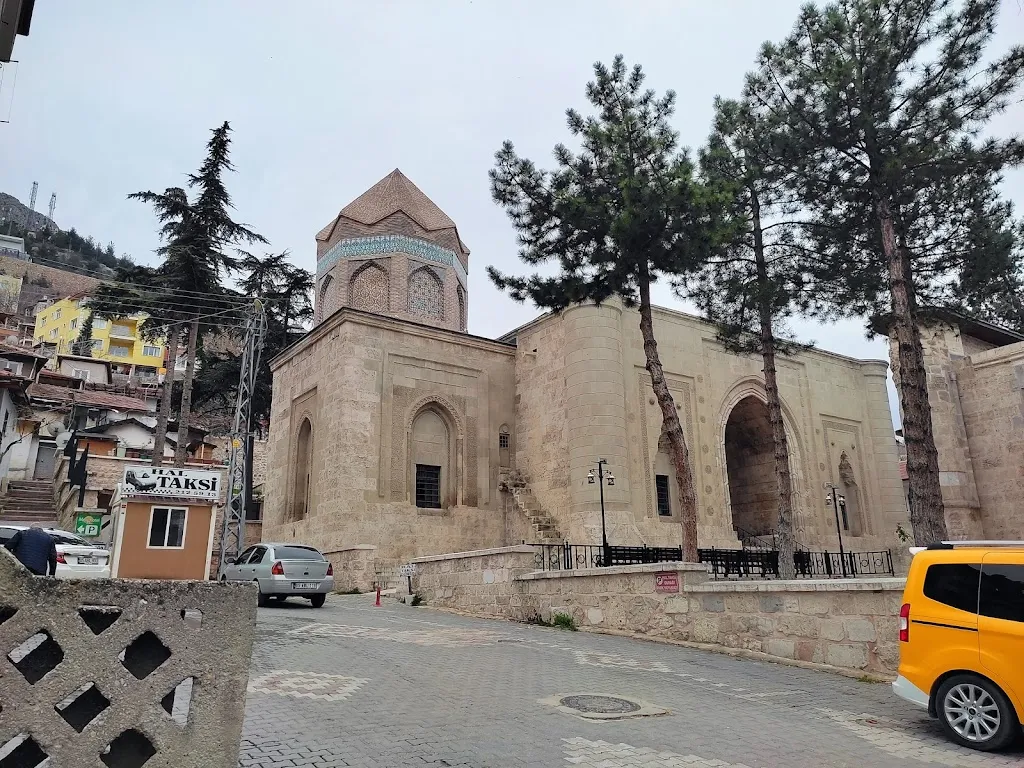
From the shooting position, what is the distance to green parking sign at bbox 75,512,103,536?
27.2 m

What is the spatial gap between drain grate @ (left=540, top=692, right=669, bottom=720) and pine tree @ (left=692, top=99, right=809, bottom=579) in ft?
30.2

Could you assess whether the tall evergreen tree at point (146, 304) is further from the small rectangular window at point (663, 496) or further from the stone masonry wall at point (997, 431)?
the stone masonry wall at point (997, 431)

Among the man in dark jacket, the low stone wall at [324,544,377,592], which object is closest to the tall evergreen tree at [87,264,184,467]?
the low stone wall at [324,544,377,592]

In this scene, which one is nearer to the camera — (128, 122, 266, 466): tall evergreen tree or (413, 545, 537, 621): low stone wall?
(413, 545, 537, 621): low stone wall

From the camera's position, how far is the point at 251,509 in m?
32.2

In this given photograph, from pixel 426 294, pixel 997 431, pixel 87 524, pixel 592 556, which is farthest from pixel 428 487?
→ pixel 997 431

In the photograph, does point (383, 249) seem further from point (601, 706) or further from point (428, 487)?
point (601, 706)

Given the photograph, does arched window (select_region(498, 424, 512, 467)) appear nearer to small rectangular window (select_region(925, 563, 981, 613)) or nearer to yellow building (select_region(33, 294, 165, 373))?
small rectangular window (select_region(925, 563, 981, 613))

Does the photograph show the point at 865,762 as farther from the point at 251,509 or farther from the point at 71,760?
the point at 251,509

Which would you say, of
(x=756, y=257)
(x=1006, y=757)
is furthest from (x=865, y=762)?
(x=756, y=257)

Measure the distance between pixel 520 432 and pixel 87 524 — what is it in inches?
Answer: 654

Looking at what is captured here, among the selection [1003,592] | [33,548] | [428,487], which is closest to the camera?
[1003,592]

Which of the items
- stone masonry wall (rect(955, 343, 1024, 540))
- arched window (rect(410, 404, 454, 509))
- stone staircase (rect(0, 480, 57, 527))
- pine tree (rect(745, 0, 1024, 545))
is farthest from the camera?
stone staircase (rect(0, 480, 57, 527))

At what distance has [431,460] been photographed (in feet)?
79.1
